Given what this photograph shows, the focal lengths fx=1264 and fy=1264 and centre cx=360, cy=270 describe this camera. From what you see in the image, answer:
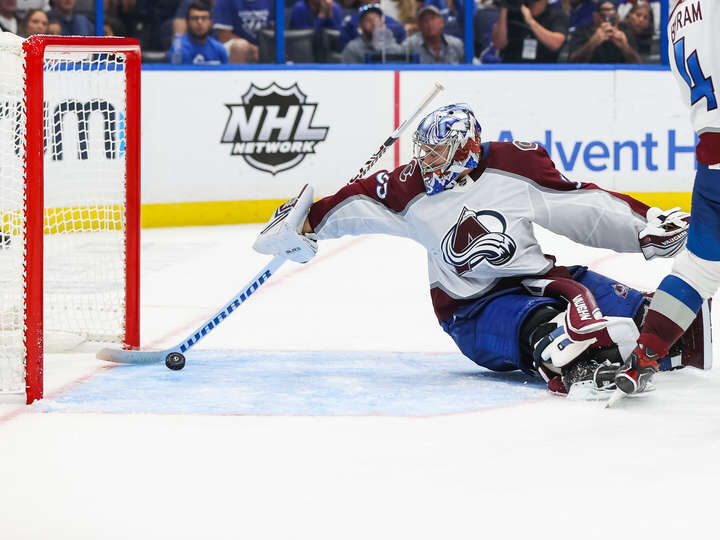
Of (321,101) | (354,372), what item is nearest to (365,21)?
(321,101)

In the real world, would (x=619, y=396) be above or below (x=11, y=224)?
below

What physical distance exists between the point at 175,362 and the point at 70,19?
13.0 ft

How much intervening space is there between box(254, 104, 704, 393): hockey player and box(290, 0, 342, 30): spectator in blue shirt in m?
4.19

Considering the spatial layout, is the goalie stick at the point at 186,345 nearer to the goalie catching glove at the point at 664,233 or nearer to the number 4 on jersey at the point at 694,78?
the goalie catching glove at the point at 664,233

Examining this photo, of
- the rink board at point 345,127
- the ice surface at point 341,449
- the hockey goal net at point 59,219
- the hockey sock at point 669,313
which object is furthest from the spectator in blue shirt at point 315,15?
the hockey sock at point 669,313

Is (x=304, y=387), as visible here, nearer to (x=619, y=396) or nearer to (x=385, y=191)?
(x=385, y=191)

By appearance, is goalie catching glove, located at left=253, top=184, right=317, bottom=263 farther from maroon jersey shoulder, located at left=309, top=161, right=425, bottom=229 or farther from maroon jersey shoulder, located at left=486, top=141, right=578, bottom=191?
maroon jersey shoulder, located at left=486, top=141, right=578, bottom=191

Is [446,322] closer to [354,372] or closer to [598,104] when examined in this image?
[354,372]

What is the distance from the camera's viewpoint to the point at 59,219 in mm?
5188

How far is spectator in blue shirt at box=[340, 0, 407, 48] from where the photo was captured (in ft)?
24.4

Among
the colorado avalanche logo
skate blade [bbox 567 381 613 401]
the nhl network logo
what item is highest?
the nhl network logo

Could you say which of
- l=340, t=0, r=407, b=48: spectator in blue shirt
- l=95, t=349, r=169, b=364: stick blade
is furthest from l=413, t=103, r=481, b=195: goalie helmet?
l=340, t=0, r=407, b=48: spectator in blue shirt

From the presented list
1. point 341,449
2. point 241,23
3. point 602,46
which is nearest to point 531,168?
point 341,449

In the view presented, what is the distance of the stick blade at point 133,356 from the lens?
3570 millimetres
